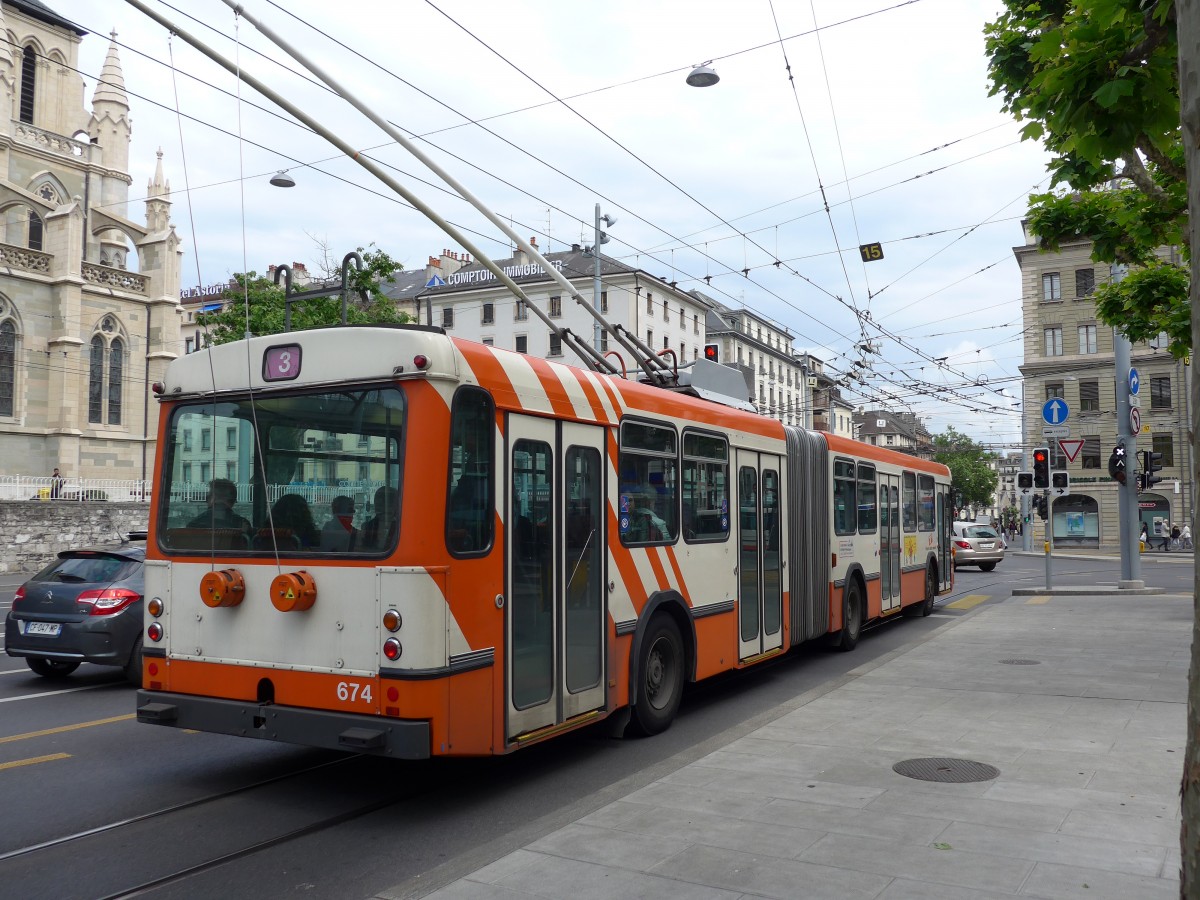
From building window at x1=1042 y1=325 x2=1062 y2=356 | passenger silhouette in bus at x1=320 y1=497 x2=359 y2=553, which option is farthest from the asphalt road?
building window at x1=1042 y1=325 x2=1062 y2=356

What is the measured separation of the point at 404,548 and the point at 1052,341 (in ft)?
206

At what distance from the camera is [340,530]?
20.3 ft

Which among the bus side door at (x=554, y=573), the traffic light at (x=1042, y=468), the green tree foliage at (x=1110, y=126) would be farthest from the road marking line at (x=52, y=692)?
the traffic light at (x=1042, y=468)

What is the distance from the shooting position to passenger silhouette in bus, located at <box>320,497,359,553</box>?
6121 mm

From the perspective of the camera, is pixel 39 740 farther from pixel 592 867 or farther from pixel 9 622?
pixel 592 867

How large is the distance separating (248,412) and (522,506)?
1.93m

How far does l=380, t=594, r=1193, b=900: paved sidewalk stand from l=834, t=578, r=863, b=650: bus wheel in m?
3.03

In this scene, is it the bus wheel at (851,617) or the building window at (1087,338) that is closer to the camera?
the bus wheel at (851,617)

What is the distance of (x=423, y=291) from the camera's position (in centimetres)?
7738

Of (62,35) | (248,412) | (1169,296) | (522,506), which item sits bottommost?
(522,506)

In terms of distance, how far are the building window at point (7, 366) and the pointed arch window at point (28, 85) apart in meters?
12.3

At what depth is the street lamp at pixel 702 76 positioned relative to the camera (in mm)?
13469

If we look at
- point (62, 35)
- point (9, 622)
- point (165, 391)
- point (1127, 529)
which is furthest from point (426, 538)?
point (62, 35)

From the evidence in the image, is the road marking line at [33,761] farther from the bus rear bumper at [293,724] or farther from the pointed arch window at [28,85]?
the pointed arch window at [28,85]
